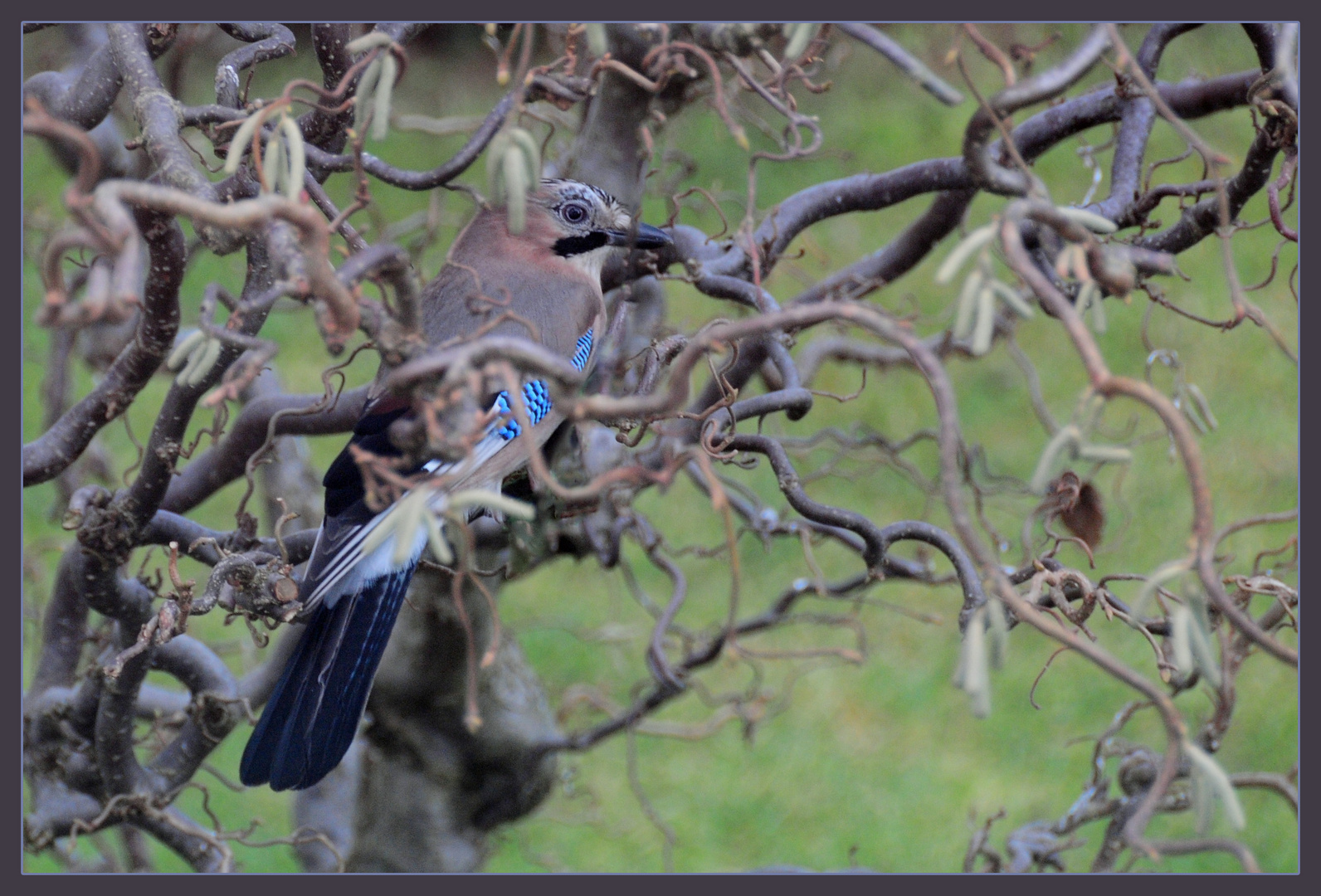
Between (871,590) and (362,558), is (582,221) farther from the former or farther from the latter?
(871,590)

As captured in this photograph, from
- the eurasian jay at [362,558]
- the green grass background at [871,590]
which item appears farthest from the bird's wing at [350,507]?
the green grass background at [871,590]

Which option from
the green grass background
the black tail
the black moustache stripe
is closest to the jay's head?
the black moustache stripe

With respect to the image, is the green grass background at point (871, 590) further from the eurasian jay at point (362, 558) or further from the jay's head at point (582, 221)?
the eurasian jay at point (362, 558)

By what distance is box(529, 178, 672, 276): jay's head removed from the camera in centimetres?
204

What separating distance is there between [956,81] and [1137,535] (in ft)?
6.37

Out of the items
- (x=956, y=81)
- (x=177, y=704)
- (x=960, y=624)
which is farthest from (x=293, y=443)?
(x=956, y=81)

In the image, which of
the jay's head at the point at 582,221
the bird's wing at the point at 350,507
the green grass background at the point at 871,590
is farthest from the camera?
the green grass background at the point at 871,590

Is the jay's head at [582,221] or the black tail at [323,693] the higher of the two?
the jay's head at [582,221]

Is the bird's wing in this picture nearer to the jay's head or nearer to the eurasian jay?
the eurasian jay

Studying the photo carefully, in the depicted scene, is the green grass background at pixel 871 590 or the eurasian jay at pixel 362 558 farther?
the green grass background at pixel 871 590

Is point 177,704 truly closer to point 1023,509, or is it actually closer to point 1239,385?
point 1023,509

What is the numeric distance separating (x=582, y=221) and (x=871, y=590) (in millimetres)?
2168

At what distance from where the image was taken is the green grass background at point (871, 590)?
3336mm

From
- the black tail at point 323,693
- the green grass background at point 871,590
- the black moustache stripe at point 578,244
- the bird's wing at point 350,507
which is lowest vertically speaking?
the green grass background at point 871,590
